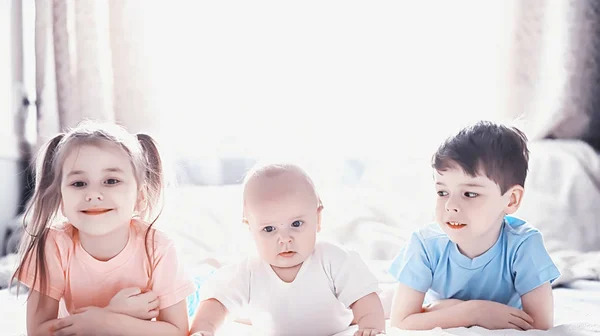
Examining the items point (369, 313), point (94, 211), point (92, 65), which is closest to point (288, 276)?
point (369, 313)

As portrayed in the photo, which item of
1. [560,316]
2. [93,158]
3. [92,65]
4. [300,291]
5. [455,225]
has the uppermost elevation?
[92,65]

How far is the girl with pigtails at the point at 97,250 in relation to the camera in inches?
44.6

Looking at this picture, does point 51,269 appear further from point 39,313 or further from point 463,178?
point 463,178

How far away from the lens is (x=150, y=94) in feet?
8.61

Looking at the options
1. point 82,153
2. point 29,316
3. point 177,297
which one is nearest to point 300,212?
point 177,297

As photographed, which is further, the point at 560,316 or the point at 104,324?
the point at 560,316

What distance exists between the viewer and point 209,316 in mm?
1196

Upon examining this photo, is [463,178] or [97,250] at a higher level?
[463,178]

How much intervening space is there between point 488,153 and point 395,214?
41.7 inches

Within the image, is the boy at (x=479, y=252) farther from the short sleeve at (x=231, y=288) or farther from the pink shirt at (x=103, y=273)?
the pink shirt at (x=103, y=273)

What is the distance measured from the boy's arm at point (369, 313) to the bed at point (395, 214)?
0.50m

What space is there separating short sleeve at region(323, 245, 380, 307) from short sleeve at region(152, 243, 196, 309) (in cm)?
27

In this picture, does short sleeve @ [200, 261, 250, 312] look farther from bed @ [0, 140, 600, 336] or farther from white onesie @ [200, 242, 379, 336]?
bed @ [0, 140, 600, 336]

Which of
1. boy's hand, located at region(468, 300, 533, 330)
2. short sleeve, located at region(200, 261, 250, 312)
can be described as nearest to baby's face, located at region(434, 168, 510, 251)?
boy's hand, located at region(468, 300, 533, 330)
